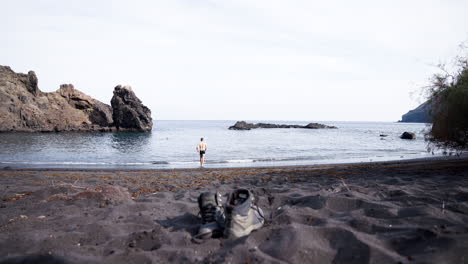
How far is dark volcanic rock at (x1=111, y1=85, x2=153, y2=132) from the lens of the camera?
80812mm

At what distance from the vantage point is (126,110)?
8075cm

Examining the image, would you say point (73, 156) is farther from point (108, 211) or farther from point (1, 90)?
point (1, 90)

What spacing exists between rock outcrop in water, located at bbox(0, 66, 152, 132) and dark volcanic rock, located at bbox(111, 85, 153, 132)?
0.26 meters

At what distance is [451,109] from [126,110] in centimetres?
7789

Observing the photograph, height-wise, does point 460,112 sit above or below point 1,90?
below

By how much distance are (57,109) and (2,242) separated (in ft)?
281

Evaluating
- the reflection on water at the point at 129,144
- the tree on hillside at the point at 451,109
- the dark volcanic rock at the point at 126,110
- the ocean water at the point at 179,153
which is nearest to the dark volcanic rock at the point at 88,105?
the dark volcanic rock at the point at 126,110

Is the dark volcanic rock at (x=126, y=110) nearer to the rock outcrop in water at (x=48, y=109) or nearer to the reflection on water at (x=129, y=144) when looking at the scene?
the rock outcrop in water at (x=48, y=109)

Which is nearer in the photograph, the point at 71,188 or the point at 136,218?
the point at 136,218

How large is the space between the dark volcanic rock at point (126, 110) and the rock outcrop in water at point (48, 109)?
0.26 meters

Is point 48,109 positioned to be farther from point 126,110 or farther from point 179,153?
point 179,153

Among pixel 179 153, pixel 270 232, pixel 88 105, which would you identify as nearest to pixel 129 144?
pixel 179 153

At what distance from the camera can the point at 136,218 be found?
18.0 feet

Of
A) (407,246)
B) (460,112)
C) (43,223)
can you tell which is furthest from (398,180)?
(43,223)
